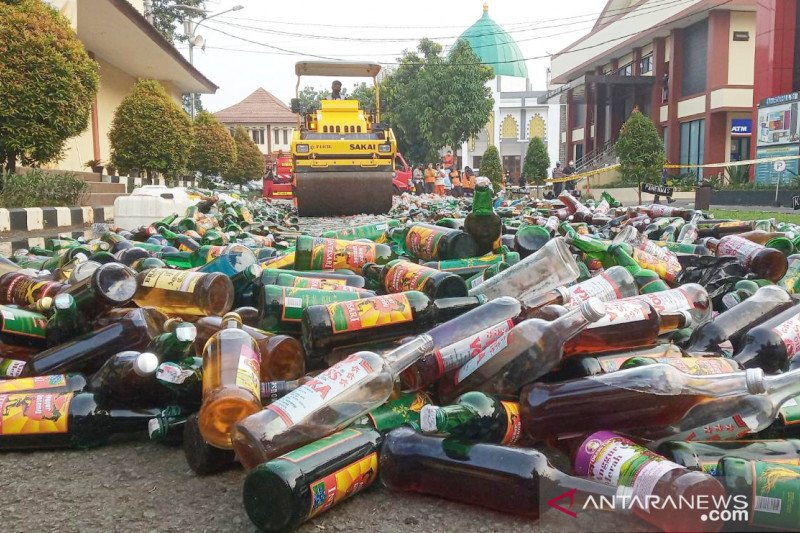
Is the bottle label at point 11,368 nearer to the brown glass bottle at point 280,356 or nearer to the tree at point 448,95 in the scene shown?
the brown glass bottle at point 280,356

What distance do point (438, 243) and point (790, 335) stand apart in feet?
5.88

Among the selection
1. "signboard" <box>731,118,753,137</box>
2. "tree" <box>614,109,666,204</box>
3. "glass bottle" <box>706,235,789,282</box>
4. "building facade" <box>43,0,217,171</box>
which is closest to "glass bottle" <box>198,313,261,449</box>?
"glass bottle" <box>706,235,789,282</box>

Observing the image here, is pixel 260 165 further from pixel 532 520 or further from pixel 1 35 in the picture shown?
pixel 532 520

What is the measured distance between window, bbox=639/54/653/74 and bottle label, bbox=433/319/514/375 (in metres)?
33.9

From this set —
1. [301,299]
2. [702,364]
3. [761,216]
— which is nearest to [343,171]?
[761,216]

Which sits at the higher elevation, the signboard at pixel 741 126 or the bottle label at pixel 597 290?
the signboard at pixel 741 126

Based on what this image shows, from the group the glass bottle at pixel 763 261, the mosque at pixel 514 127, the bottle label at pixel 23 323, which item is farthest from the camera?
the mosque at pixel 514 127

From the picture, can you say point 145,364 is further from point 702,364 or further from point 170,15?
point 170,15

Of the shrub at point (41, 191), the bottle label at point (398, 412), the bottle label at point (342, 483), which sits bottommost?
the bottle label at point (342, 483)

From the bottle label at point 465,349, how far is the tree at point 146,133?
13.5 m

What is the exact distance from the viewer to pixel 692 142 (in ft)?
96.1

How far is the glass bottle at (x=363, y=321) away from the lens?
2.28 meters

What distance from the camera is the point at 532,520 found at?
1.68m

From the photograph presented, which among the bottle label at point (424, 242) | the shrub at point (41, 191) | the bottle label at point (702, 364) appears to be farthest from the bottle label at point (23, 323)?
the shrub at point (41, 191)
